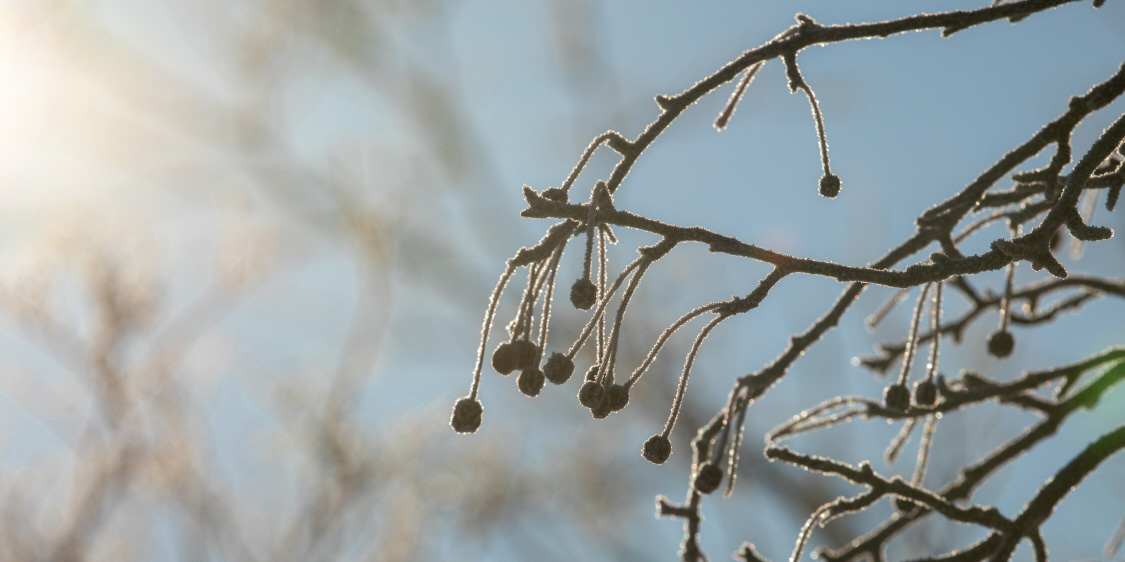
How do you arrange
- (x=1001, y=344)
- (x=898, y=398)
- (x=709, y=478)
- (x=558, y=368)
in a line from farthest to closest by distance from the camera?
(x=1001, y=344)
(x=898, y=398)
(x=709, y=478)
(x=558, y=368)

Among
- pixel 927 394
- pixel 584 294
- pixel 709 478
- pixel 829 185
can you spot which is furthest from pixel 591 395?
pixel 927 394

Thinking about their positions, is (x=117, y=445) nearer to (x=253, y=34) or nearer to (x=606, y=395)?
(x=253, y=34)

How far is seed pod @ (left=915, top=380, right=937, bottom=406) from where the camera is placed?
74.1 inches

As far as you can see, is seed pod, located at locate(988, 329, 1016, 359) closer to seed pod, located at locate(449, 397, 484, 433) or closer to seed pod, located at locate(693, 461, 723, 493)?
seed pod, located at locate(693, 461, 723, 493)

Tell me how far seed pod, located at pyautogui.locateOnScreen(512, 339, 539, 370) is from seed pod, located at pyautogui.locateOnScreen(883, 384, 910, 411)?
2.46 ft

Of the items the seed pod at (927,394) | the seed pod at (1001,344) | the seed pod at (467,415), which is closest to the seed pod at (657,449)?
the seed pod at (467,415)

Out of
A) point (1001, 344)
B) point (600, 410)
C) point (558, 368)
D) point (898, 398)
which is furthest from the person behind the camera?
point (1001, 344)

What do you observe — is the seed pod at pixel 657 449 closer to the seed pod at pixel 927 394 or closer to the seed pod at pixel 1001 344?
the seed pod at pixel 927 394

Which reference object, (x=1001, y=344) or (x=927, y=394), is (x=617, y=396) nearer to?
(x=927, y=394)

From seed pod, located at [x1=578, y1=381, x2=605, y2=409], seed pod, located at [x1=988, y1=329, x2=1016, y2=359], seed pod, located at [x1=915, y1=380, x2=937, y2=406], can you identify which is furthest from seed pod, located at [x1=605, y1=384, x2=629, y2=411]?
seed pod, located at [x1=988, y1=329, x2=1016, y2=359]

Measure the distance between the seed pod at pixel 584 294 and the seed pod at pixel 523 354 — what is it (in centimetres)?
14

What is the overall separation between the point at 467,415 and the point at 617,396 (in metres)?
0.25

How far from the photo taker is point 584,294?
1.38 metres

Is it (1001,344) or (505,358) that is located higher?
(1001,344)
